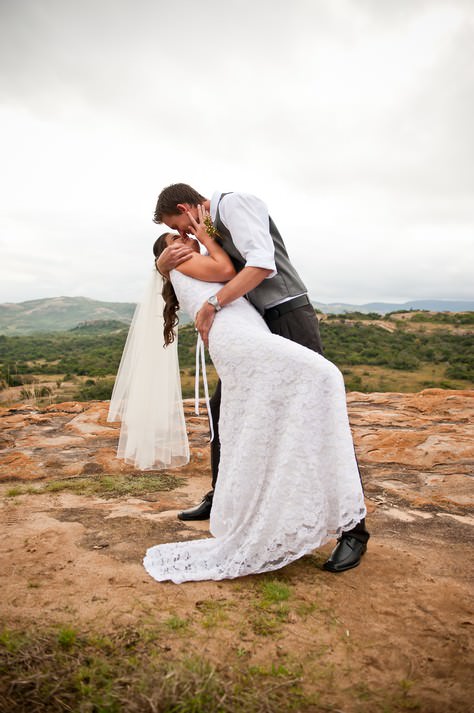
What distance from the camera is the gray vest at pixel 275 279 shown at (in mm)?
2814

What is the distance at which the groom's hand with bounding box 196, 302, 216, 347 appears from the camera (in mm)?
2715

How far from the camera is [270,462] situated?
2457 mm

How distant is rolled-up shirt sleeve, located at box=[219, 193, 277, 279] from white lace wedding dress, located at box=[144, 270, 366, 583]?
0.40 m

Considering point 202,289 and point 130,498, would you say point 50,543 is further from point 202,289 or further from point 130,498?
point 202,289

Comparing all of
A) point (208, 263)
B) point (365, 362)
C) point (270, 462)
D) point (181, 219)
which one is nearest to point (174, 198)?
point (181, 219)

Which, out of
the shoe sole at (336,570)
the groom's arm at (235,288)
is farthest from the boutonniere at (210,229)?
the shoe sole at (336,570)

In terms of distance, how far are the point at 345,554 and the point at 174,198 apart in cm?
248

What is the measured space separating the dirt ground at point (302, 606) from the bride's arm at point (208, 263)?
176 cm

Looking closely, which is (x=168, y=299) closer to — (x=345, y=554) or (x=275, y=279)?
(x=275, y=279)

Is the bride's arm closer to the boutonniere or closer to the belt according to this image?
the boutonniere

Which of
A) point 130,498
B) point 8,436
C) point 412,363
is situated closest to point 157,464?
point 130,498

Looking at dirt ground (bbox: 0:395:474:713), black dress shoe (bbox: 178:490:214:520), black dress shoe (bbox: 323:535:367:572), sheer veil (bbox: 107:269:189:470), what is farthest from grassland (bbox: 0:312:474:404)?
black dress shoe (bbox: 323:535:367:572)

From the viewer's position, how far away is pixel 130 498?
12.9 feet

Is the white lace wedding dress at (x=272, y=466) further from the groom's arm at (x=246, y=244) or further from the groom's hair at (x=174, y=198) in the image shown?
the groom's hair at (x=174, y=198)
